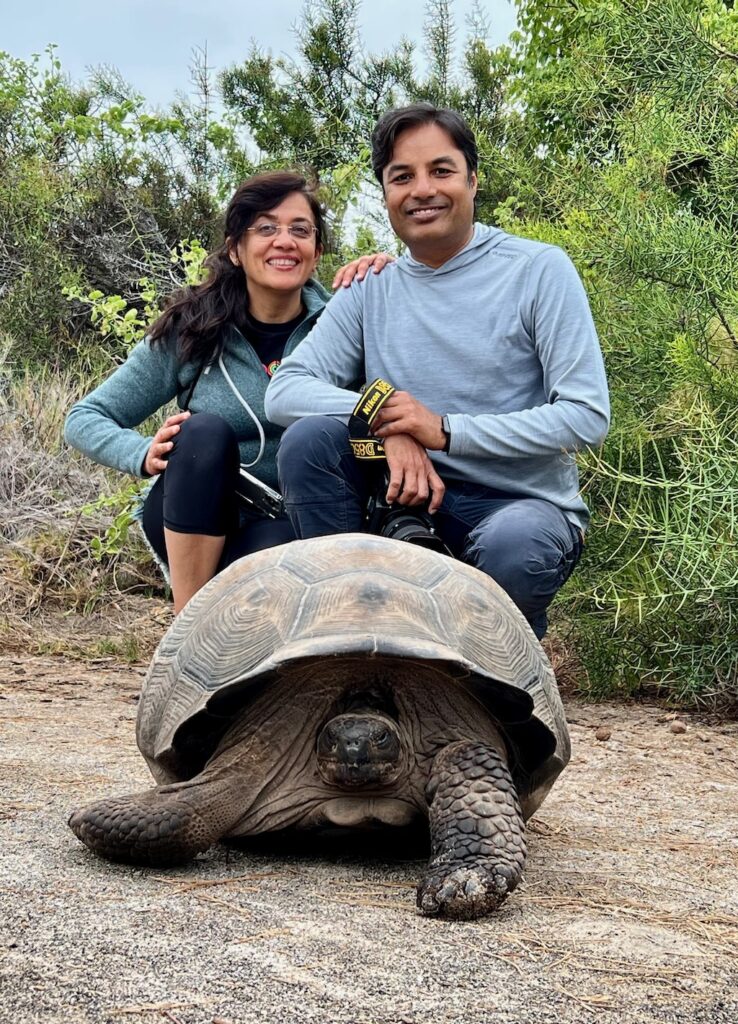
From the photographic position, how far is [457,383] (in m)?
3.15

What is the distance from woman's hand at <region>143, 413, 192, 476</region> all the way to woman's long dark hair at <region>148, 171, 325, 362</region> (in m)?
0.31

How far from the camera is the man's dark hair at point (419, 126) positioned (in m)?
3.17

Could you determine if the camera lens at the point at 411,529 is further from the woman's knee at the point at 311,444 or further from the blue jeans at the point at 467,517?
the woman's knee at the point at 311,444

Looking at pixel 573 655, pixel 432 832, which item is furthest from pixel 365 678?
pixel 573 655

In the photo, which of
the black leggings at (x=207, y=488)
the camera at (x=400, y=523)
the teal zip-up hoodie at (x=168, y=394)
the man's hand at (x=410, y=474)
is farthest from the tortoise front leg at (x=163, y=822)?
the teal zip-up hoodie at (x=168, y=394)

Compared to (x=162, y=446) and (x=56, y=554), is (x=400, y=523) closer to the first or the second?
(x=162, y=446)

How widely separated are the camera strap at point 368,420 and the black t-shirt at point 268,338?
0.79m

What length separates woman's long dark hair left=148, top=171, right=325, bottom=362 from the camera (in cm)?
370

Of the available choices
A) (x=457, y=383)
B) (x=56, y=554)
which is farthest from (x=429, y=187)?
(x=56, y=554)

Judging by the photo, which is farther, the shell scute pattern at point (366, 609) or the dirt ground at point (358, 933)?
the shell scute pattern at point (366, 609)

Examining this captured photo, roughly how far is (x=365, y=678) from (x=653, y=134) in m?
2.91

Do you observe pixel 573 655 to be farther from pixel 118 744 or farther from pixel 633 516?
pixel 118 744

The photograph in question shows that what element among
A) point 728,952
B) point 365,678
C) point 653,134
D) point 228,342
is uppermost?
point 653,134

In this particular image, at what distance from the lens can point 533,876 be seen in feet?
7.22
